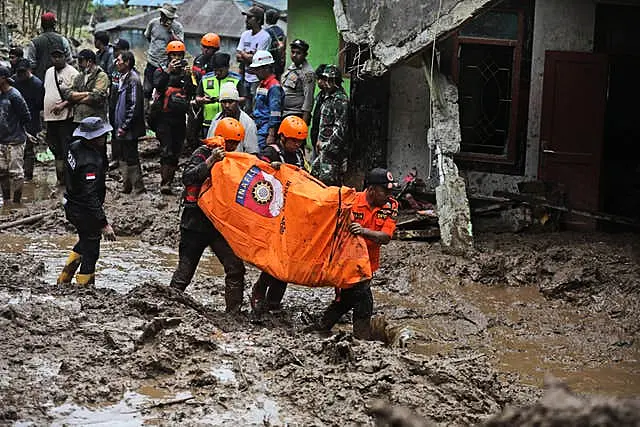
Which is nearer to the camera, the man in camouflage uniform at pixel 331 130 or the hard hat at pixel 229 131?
the hard hat at pixel 229 131

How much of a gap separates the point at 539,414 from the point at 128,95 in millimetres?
10558

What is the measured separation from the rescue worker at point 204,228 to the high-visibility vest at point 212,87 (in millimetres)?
4022

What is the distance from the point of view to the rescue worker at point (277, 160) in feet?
26.2

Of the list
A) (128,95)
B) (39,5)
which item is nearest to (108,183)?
(128,95)

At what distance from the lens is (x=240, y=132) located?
26.3 ft

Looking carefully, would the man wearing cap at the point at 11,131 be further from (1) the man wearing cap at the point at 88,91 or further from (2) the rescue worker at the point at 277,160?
(2) the rescue worker at the point at 277,160

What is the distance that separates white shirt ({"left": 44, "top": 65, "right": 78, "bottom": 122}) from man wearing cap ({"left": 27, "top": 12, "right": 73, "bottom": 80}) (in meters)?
1.39

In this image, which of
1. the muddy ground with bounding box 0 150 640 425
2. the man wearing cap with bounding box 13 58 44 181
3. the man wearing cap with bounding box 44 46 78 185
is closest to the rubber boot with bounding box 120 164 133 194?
the man wearing cap with bounding box 44 46 78 185

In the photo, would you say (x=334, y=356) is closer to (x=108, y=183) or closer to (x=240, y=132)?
(x=240, y=132)

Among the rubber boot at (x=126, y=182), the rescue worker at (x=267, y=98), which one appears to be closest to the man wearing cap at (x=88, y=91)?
the rubber boot at (x=126, y=182)

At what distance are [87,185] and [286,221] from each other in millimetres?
1831

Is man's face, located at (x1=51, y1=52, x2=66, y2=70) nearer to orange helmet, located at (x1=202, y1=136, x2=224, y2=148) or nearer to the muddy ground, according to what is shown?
the muddy ground

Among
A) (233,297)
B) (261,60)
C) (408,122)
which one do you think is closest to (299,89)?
(261,60)

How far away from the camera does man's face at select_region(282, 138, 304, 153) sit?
27.3 ft
